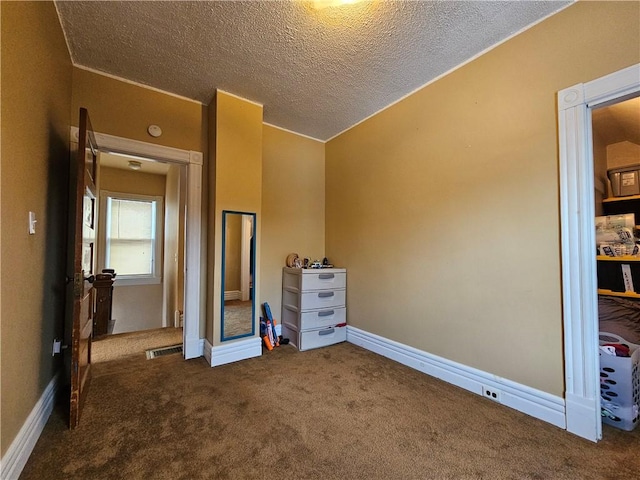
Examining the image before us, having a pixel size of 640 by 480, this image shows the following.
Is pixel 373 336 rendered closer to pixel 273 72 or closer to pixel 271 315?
pixel 271 315

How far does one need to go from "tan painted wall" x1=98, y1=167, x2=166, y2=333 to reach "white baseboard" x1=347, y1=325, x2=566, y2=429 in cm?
419

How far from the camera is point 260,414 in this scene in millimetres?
1836

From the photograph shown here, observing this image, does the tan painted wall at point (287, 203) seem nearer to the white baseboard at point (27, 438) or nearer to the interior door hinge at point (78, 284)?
the interior door hinge at point (78, 284)

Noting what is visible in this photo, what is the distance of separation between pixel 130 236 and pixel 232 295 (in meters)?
3.58

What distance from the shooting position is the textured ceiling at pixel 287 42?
1771mm

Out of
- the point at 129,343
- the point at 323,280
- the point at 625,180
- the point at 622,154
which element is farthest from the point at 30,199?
the point at 622,154

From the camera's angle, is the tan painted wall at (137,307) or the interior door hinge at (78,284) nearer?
the interior door hinge at (78,284)

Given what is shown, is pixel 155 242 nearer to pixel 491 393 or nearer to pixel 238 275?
pixel 238 275

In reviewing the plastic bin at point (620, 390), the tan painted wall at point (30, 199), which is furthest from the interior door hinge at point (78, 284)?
the plastic bin at point (620, 390)

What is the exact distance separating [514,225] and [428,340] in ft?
3.95

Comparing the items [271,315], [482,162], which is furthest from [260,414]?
[482,162]

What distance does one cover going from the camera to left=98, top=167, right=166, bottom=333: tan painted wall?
4914mm

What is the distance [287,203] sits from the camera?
11.8 feet

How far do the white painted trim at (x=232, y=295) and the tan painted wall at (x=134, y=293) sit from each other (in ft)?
9.91
